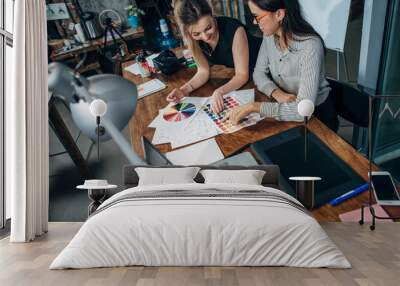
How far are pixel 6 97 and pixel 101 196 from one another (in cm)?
163

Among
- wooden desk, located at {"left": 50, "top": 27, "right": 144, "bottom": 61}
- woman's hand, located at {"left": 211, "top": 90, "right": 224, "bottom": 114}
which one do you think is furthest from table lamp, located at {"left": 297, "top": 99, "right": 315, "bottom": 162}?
A: wooden desk, located at {"left": 50, "top": 27, "right": 144, "bottom": 61}

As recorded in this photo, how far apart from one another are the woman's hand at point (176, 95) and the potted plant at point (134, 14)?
104cm

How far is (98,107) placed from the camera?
21.2 feet

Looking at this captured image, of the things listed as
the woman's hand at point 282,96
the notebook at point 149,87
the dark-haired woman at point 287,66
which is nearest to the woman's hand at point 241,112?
the dark-haired woman at point 287,66

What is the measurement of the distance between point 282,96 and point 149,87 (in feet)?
5.95

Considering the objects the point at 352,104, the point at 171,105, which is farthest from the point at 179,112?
the point at 352,104

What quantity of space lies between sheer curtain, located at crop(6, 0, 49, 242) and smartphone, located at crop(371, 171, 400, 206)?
13.3ft

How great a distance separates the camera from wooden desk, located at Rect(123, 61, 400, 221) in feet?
21.5

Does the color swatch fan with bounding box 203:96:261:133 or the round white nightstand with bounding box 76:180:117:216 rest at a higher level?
the color swatch fan with bounding box 203:96:261:133

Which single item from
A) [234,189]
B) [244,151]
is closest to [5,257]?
[234,189]

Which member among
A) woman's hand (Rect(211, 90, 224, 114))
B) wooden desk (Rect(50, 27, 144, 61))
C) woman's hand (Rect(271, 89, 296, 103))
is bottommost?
woman's hand (Rect(211, 90, 224, 114))

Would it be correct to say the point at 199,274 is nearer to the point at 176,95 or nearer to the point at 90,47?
the point at 176,95

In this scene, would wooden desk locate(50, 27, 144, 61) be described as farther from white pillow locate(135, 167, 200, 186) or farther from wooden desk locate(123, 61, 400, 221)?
white pillow locate(135, 167, 200, 186)

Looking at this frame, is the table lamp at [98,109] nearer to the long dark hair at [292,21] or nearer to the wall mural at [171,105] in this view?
the wall mural at [171,105]
